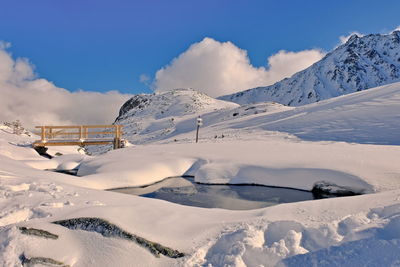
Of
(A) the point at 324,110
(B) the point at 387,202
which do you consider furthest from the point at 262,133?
(B) the point at 387,202

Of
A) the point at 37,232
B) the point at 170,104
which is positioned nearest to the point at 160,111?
the point at 170,104

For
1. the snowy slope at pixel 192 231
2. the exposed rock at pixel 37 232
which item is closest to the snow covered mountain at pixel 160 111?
the snowy slope at pixel 192 231

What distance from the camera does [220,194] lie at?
34.5ft

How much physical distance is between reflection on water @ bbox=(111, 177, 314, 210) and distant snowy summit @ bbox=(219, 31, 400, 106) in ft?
390

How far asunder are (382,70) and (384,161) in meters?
144

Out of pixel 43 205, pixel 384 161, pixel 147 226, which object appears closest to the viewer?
pixel 147 226

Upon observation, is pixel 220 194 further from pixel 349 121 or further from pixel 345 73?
pixel 345 73

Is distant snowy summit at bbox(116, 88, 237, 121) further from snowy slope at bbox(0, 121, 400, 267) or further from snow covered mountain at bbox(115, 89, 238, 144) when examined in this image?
snowy slope at bbox(0, 121, 400, 267)

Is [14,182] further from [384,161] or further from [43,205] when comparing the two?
[384,161]

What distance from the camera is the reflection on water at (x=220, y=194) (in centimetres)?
935

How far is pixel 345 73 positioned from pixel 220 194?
458 ft

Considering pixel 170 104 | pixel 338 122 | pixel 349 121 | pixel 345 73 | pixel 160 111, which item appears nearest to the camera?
pixel 349 121

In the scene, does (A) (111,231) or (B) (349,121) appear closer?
(A) (111,231)

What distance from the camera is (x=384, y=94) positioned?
25.0 m
